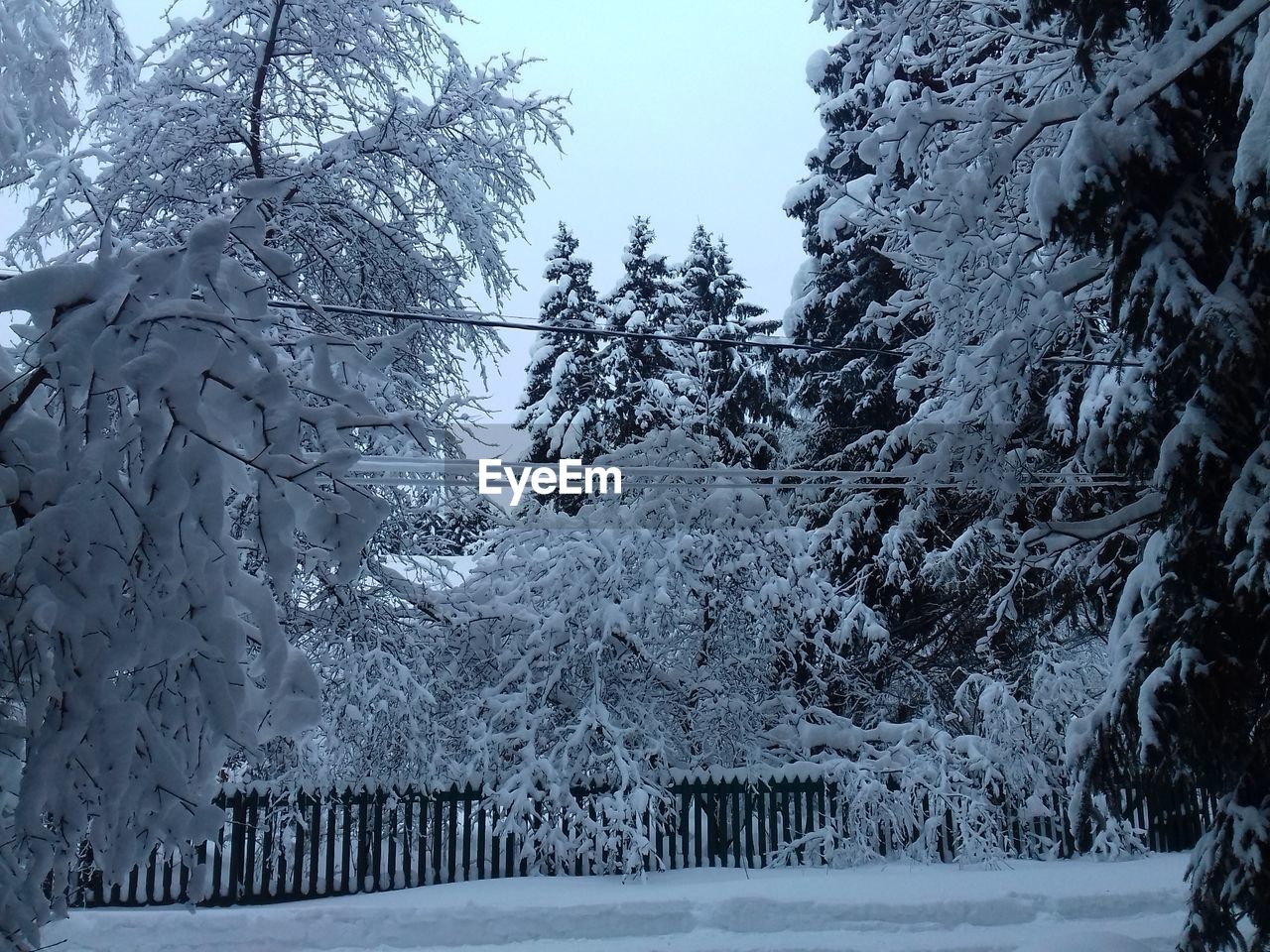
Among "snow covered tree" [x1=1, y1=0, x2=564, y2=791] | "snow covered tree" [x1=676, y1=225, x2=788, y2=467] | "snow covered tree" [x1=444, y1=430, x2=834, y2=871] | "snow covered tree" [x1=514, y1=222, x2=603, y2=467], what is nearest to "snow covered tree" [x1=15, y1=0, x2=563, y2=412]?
"snow covered tree" [x1=1, y1=0, x2=564, y2=791]

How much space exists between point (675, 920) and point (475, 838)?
330 cm

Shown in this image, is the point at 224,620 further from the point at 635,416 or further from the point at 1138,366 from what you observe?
the point at 635,416

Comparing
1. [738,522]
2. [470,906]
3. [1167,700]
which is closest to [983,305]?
[1167,700]

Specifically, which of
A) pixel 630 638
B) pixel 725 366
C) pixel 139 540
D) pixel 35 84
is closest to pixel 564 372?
pixel 725 366

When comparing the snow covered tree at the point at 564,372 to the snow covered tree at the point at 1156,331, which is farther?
the snow covered tree at the point at 564,372

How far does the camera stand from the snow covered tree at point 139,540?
2660mm

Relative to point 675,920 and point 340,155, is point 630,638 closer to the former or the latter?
point 675,920

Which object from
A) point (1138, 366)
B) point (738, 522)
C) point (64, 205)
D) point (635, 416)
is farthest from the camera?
point (635, 416)

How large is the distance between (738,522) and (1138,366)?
224 inches

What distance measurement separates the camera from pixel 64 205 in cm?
823

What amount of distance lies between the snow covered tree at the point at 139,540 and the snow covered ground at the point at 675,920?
18.5ft

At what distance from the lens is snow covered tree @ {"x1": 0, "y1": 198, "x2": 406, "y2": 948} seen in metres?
2.66

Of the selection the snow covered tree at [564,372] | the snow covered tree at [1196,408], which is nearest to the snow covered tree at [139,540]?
the snow covered tree at [1196,408]

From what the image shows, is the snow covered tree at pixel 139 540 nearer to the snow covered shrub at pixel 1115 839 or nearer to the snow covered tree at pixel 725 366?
the snow covered shrub at pixel 1115 839
